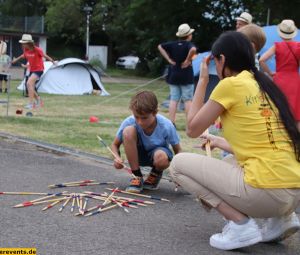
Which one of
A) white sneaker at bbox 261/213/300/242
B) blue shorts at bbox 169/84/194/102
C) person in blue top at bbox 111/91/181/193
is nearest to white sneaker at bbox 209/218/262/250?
white sneaker at bbox 261/213/300/242

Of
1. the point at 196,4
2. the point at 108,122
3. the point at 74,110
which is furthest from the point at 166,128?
the point at 196,4

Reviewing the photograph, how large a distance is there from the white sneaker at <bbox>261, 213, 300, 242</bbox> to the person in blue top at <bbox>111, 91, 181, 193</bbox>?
4.42ft

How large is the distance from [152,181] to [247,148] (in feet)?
5.76

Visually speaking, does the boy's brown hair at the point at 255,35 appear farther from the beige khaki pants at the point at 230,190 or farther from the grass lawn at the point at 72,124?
the grass lawn at the point at 72,124

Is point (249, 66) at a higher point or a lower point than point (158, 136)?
higher

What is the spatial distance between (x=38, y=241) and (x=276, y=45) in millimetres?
4097

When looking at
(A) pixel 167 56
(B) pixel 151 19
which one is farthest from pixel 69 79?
(B) pixel 151 19

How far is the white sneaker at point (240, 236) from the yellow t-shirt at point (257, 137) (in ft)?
0.97

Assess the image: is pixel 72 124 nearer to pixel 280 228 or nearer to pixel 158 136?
pixel 158 136

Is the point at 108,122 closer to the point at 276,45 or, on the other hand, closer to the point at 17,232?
the point at 276,45

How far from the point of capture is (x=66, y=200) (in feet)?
15.1

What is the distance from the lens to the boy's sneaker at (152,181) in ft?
17.0

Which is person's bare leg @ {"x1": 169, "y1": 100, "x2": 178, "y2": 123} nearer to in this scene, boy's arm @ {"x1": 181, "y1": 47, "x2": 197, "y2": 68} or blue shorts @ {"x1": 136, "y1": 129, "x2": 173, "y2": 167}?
boy's arm @ {"x1": 181, "y1": 47, "x2": 197, "y2": 68}

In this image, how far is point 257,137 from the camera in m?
3.51
